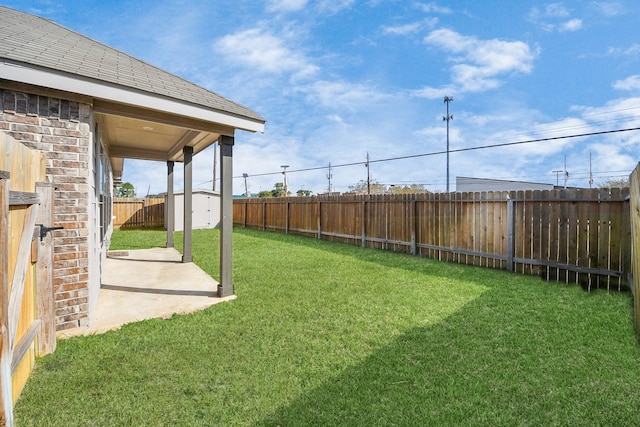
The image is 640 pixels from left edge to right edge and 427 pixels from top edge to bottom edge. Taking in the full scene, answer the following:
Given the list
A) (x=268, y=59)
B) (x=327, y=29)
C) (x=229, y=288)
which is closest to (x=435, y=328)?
Answer: (x=229, y=288)

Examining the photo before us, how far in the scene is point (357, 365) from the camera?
255cm

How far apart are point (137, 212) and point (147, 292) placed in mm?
15295

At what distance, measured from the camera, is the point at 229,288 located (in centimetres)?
448

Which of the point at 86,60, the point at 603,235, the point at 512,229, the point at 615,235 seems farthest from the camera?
the point at 512,229

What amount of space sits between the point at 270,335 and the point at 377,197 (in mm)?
6711

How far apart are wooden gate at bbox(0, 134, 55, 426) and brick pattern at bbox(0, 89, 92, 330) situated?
289 mm

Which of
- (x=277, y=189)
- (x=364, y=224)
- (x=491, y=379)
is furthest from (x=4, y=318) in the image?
(x=277, y=189)

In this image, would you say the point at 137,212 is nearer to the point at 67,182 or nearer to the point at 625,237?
the point at 67,182

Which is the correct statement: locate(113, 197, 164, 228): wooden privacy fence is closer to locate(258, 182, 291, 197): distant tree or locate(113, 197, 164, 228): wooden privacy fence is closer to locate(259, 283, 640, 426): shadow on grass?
locate(259, 283, 640, 426): shadow on grass

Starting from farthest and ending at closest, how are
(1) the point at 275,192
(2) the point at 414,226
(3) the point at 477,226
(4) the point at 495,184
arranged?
(1) the point at 275,192
(4) the point at 495,184
(2) the point at 414,226
(3) the point at 477,226

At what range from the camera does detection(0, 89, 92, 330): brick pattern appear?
3014 millimetres

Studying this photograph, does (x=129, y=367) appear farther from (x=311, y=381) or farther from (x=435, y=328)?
(x=435, y=328)

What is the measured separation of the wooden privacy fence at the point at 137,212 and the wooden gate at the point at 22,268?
16432 mm

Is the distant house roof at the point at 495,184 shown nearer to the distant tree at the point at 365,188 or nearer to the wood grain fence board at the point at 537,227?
the distant tree at the point at 365,188
